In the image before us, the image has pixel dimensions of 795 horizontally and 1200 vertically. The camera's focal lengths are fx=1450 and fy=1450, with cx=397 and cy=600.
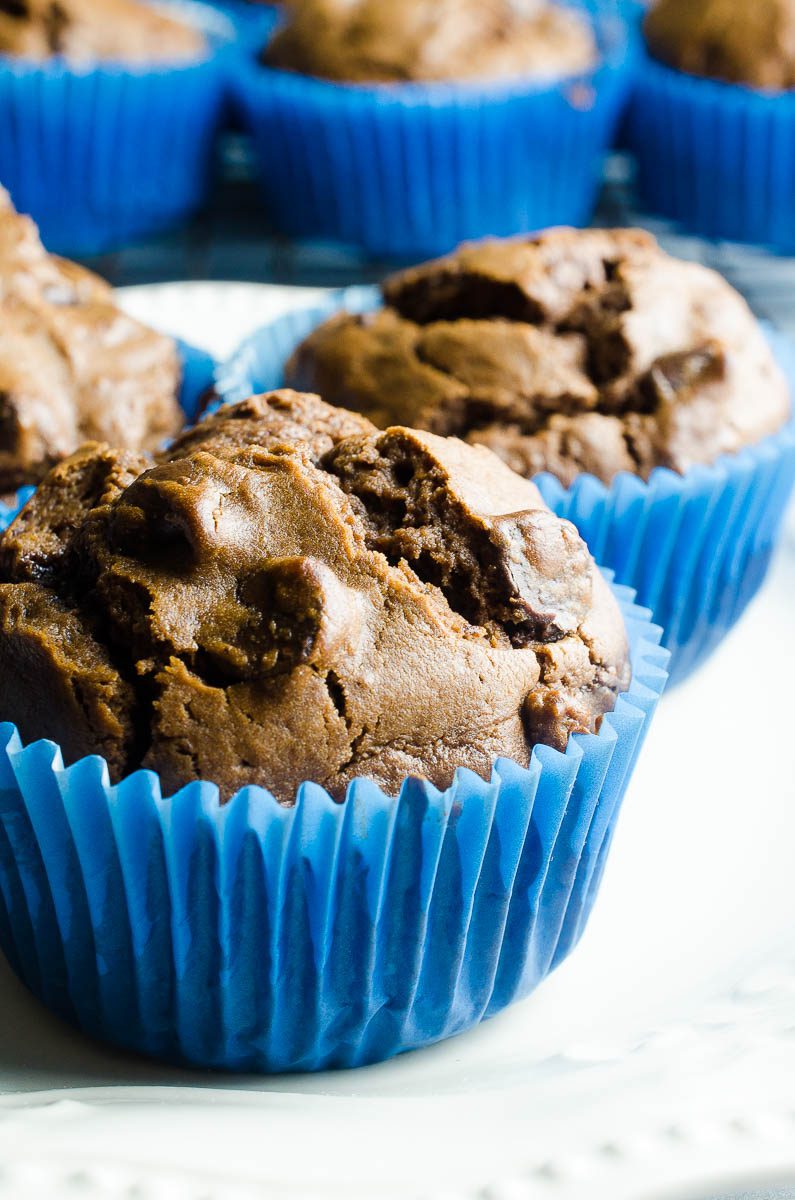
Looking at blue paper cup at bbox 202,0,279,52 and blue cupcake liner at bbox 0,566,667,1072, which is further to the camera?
blue paper cup at bbox 202,0,279,52

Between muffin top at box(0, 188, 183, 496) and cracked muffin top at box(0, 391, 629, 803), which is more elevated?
cracked muffin top at box(0, 391, 629, 803)

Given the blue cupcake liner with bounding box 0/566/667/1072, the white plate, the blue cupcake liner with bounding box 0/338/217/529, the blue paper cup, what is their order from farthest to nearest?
the blue paper cup
the blue cupcake liner with bounding box 0/338/217/529
the blue cupcake liner with bounding box 0/566/667/1072
the white plate

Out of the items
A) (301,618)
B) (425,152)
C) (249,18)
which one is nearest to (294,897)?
(301,618)

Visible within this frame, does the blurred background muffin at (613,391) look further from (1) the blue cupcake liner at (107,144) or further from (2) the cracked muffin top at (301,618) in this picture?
(1) the blue cupcake liner at (107,144)

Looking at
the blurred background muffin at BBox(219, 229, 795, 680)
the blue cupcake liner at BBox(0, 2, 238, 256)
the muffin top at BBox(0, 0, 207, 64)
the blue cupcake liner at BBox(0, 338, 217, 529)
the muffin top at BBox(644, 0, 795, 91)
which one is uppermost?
the muffin top at BBox(644, 0, 795, 91)

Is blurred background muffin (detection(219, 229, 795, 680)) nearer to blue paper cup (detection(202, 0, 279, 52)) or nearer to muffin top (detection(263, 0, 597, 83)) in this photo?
muffin top (detection(263, 0, 597, 83))

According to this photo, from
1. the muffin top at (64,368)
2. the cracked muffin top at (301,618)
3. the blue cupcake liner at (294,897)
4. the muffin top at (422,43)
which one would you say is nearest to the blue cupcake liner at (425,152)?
the muffin top at (422,43)

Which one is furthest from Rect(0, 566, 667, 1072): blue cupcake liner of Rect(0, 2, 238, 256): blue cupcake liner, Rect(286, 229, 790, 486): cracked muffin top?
Rect(0, 2, 238, 256): blue cupcake liner
